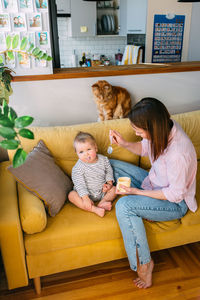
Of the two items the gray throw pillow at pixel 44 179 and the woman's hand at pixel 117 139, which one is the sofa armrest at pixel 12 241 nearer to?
the gray throw pillow at pixel 44 179

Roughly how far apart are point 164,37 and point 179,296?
3473 mm

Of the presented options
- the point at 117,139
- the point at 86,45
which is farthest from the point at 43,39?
the point at 86,45

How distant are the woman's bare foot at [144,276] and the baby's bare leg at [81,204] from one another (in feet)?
1.27

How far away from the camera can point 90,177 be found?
1.81 meters

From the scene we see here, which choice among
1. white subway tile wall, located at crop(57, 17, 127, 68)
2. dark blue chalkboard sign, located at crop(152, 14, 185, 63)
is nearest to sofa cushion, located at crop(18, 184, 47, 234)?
dark blue chalkboard sign, located at crop(152, 14, 185, 63)

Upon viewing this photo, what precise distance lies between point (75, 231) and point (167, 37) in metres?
3.42

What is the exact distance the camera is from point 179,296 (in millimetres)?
1624

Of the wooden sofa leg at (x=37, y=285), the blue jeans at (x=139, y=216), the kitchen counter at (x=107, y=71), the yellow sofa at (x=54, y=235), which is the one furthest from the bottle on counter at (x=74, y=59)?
the wooden sofa leg at (x=37, y=285)

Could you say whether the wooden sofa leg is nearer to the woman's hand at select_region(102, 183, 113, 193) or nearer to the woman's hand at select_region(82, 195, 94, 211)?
the woman's hand at select_region(82, 195, 94, 211)

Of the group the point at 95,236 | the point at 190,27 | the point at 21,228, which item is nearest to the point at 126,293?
the point at 95,236

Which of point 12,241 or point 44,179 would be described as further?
point 44,179

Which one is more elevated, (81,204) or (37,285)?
(81,204)

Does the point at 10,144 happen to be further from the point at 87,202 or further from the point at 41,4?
the point at 41,4

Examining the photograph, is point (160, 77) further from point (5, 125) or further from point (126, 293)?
point (5, 125)
